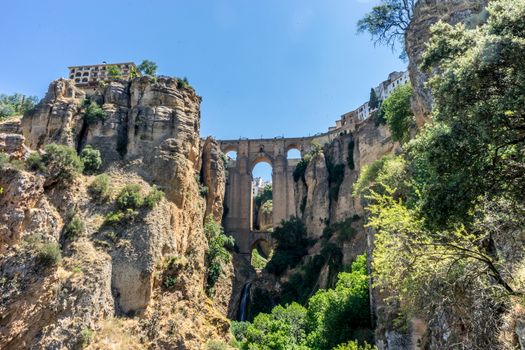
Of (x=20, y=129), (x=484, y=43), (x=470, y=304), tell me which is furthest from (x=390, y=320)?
(x=20, y=129)

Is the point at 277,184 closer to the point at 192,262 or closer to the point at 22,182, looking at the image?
the point at 192,262

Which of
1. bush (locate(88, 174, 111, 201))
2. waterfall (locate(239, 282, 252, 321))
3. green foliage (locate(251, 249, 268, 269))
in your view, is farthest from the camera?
green foliage (locate(251, 249, 268, 269))

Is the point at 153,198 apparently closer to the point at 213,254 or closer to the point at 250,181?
the point at 213,254

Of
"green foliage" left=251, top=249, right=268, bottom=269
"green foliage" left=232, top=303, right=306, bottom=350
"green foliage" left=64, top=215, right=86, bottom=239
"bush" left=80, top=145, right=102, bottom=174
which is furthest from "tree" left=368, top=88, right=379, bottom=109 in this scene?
"green foliage" left=64, top=215, right=86, bottom=239

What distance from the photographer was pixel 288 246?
148 ft

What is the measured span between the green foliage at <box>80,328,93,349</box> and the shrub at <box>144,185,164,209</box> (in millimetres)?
7941

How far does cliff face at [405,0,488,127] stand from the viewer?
63.1 feet

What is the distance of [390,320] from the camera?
16922 mm

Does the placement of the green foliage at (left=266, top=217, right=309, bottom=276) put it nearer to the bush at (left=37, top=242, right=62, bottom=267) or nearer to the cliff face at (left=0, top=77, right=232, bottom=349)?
the cliff face at (left=0, top=77, right=232, bottom=349)

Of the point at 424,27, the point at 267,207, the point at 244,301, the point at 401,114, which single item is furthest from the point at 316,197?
the point at 424,27

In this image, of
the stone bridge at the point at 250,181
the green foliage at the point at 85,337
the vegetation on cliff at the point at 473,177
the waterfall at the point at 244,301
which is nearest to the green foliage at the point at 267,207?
the stone bridge at the point at 250,181

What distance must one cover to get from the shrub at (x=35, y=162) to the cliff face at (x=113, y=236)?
0.52 m

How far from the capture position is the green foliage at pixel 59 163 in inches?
960

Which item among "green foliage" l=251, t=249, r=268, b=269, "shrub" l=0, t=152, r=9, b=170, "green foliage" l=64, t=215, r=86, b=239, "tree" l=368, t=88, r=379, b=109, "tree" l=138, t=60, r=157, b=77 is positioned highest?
"tree" l=368, t=88, r=379, b=109
